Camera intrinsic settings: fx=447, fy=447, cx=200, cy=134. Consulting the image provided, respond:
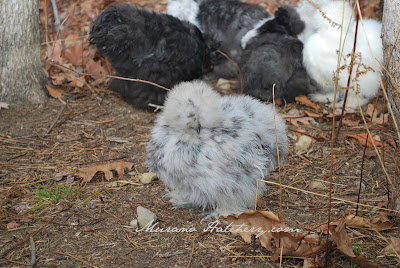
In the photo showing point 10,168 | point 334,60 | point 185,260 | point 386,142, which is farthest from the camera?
point 334,60

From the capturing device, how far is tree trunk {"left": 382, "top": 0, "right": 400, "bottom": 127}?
2729mm

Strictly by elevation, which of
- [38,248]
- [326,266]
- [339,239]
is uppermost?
[339,239]

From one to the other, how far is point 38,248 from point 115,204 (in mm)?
627

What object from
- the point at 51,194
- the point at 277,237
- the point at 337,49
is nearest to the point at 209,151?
the point at 277,237

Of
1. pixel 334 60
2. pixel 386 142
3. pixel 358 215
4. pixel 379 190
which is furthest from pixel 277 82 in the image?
pixel 358 215

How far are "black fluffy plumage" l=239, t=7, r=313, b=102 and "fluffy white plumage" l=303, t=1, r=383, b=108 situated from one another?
14 cm

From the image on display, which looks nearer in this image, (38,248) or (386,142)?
(38,248)

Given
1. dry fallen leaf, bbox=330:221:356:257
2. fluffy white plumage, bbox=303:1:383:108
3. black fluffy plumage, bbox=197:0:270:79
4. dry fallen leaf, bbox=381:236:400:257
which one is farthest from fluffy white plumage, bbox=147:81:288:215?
black fluffy plumage, bbox=197:0:270:79

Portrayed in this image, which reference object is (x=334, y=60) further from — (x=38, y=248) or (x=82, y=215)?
(x=38, y=248)

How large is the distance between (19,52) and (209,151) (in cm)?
259

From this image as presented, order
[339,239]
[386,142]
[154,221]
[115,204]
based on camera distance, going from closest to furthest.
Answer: [339,239] < [154,221] < [115,204] < [386,142]

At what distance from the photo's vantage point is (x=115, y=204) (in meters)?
3.14

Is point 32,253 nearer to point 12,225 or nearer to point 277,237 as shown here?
point 12,225

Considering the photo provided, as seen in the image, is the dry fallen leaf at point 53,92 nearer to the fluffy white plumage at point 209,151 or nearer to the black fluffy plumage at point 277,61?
the black fluffy plumage at point 277,61
